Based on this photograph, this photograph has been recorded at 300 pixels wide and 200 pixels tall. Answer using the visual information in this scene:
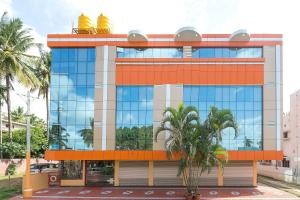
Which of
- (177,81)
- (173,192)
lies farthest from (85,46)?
(173,192)

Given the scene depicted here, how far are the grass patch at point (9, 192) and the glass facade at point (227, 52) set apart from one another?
19998 millimetres

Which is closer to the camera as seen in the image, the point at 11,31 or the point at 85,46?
the point at 85,46

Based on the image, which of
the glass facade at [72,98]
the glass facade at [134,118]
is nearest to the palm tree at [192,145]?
the glass facade at [134,118]

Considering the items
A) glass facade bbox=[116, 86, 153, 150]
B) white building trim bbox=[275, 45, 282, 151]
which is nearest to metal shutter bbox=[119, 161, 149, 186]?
glass facade bbox=[116, 86, 153, 150]

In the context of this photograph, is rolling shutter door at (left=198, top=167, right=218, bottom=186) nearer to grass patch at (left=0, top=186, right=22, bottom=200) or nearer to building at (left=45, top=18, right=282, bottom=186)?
building at (left=45, top=18, right=282, bottom=186)

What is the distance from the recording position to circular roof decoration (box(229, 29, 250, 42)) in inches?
1216

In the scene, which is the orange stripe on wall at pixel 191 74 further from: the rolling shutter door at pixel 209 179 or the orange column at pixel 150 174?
the rolling shutter door at pixel 209 179

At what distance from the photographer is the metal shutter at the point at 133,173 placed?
3194 centimetres

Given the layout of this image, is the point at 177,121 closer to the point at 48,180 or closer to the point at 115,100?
the point at 115,100

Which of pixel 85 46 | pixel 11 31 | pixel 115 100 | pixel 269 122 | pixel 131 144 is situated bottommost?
pixel 131 144

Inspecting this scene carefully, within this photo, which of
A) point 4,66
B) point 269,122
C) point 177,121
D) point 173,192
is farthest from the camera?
point 4,66

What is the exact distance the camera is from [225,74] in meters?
31.5

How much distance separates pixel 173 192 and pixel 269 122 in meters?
11.0

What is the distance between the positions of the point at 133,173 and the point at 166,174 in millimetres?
3172
